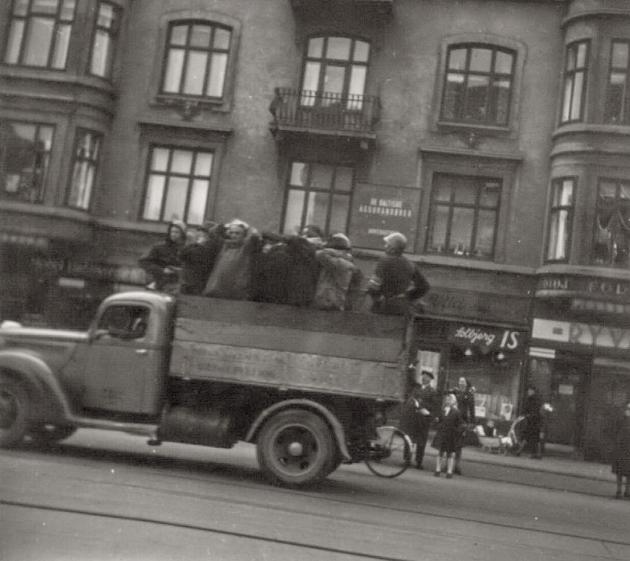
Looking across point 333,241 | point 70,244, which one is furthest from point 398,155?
point 333,241

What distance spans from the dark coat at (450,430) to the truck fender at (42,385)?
20.1 ft

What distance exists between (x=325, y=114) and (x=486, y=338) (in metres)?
6.86

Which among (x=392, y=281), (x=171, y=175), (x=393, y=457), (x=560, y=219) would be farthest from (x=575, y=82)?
(x=392, y=281)

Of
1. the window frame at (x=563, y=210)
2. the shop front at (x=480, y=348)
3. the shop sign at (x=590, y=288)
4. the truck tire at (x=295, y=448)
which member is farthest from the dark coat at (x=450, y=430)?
the window frame at (x=563, y=210)

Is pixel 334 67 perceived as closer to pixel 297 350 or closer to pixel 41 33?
pixel 41 33

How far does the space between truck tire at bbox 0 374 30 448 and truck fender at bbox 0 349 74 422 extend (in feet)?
0.28

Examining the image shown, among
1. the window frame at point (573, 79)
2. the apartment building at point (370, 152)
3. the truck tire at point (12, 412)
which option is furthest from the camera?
the window frame at point (573, 79)

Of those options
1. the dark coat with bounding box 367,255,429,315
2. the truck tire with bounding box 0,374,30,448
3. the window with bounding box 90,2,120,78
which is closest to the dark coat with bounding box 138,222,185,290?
the truck tire with bounding box 0,374,30,448

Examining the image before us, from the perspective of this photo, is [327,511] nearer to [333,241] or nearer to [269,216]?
[333,241]

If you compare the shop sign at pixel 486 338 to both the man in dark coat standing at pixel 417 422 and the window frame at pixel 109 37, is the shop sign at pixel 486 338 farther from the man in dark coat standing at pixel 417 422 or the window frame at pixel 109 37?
the window frame at pixel 109 37

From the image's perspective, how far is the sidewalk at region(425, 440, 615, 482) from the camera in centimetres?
1669

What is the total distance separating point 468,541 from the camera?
23.8 ft

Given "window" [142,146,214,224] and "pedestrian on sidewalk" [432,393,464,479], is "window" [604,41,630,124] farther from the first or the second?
"pedestrian on sidewalk" [432,393,464,479]

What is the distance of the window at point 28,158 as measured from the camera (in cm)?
2089
